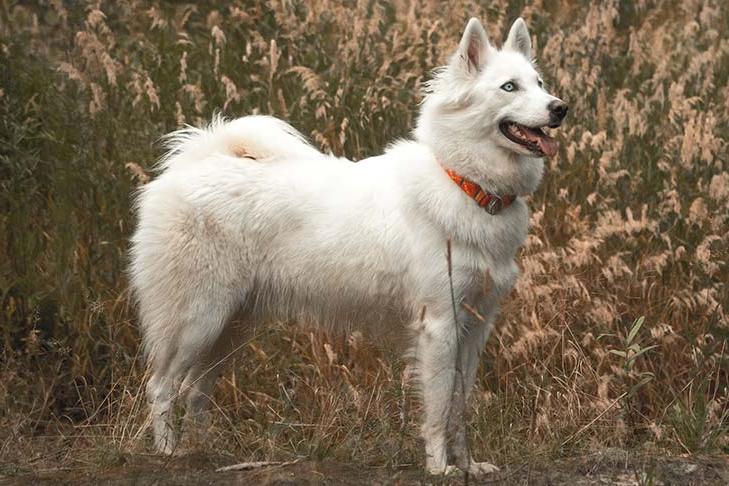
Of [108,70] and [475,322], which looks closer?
[475,322]

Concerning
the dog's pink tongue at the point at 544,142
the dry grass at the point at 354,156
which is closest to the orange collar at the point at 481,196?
the dog's pink tongue at the point at 544,142

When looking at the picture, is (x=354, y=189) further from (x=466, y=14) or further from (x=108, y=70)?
(x=466, y=14)

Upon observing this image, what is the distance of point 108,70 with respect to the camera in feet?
19.1

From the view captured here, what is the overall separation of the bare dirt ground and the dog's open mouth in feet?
3.62

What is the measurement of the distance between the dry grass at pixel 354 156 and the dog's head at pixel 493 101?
1.08 meters

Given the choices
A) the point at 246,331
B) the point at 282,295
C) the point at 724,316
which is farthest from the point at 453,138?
the point at 724,316

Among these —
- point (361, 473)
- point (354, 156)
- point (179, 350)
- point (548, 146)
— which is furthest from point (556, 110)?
point (354, 156)

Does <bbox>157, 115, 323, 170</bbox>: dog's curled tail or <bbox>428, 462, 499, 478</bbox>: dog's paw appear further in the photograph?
<bbox>157, 115, 323, 170</bbox>: dog's curled tail

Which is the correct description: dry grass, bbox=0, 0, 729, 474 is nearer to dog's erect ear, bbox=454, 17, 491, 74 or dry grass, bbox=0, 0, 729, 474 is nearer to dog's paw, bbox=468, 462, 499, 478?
dog's paw, bbox=468, 462, 499, 478

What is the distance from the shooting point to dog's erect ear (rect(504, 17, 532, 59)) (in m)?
4.37

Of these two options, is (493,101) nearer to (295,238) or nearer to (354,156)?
(295,238)

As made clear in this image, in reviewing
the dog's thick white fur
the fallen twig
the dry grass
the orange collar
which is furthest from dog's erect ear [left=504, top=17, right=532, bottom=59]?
the fallen twig

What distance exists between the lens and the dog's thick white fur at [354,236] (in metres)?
4.04

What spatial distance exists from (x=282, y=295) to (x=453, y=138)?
3.21ft
